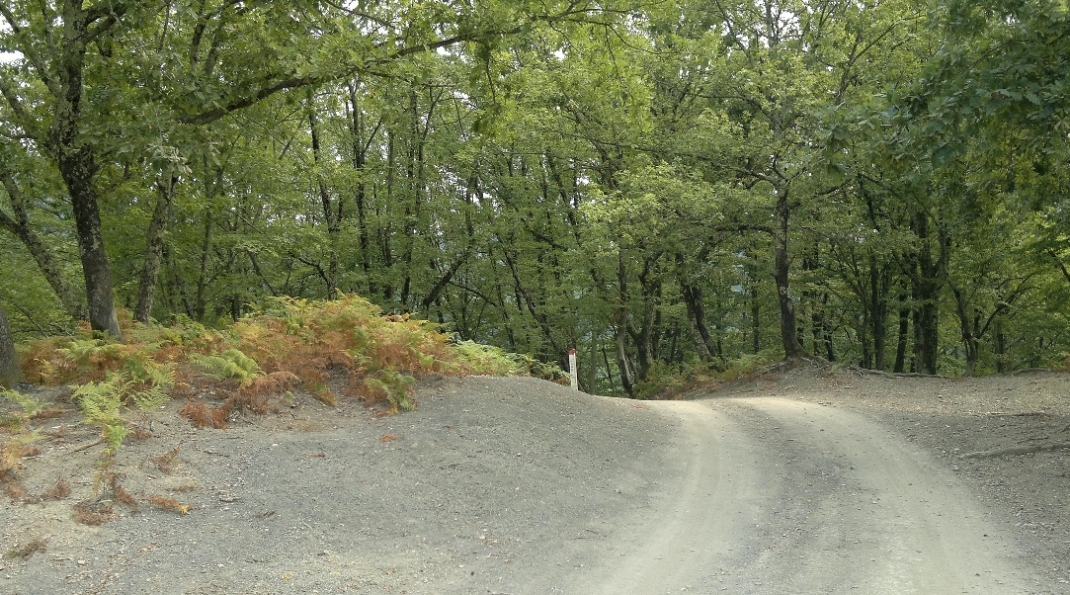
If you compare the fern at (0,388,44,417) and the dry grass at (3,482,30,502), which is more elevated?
the fern at (0,388,44,417)

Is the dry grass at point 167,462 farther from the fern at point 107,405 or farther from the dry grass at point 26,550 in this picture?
the dry grass at point 26,550

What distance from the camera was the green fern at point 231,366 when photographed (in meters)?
7.61

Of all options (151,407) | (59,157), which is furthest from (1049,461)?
(59,157)

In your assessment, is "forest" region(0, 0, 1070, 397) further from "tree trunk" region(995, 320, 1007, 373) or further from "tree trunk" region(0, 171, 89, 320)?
"tree trunk" region(995, 320, 1007, 373)

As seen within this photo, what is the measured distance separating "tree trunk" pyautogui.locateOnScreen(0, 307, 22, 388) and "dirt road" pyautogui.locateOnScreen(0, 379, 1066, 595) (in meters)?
1.59

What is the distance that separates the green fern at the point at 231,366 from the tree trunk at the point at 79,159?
1734mm

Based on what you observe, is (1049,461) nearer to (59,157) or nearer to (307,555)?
(307,555)

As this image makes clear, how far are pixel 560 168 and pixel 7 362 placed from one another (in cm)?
1863

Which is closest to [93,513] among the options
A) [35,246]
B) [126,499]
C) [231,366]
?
[126,499]

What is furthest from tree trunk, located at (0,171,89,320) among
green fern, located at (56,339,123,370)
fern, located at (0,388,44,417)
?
fern, located at (0,388,44,417)

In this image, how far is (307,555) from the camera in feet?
16.3

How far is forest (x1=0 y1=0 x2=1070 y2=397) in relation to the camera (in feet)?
26.5

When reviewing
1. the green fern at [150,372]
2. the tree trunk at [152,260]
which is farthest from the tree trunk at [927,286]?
the green fern at [150,372]

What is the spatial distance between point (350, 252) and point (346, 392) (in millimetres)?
12852
